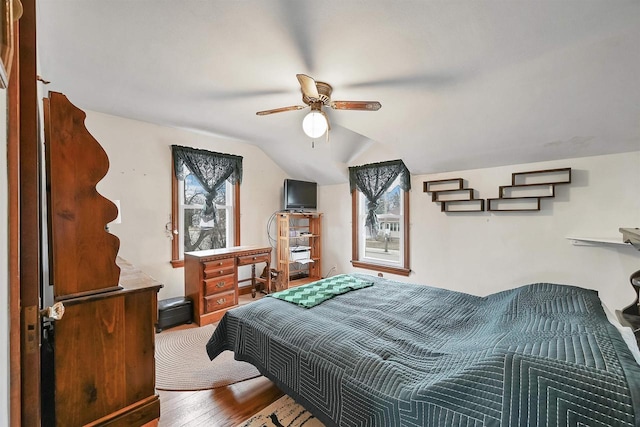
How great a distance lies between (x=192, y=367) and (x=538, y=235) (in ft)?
12.3

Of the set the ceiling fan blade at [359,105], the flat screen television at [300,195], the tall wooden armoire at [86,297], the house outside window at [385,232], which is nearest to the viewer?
the tall wooden armoire at [86,297]

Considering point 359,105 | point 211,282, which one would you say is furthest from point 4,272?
point 211,282

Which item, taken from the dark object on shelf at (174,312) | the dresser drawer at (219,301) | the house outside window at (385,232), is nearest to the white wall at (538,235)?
the house outside window at (385,232)

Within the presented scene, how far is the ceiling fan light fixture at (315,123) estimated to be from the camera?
2.26 m

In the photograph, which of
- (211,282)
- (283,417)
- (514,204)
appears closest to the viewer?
(283,417)

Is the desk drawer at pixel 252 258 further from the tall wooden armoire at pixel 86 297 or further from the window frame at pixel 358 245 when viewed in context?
the tall wooden armoire at pixel 86 297

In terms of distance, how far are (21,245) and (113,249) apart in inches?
29.4

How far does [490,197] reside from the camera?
3262 mm

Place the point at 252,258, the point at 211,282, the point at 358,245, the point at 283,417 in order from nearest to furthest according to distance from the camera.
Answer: the point at 283,417, the point at 211,282, the point at 252,258, the point at 358,245

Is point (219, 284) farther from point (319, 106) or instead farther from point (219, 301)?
point (319, 106)

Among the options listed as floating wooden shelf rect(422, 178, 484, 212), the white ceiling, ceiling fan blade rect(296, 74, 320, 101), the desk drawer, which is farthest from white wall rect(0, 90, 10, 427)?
floating wooden shelf rect(422, 178, 484, 212)

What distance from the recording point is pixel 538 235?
296cm

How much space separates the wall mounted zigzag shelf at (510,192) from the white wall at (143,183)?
3264mm

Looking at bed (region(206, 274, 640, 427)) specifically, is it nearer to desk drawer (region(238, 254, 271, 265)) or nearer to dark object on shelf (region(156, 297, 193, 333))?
dark object on shelf (region(156, 297, 193, 333))
